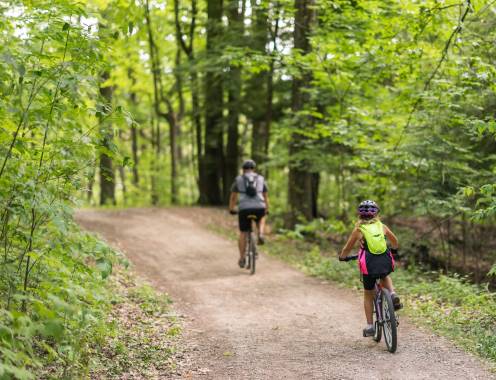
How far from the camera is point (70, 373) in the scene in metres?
5.59

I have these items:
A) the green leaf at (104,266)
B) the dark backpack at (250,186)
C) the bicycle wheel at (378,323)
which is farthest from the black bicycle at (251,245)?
the green leaf at (104,266)

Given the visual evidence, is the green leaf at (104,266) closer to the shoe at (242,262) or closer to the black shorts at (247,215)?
the black shorts at (247,215)

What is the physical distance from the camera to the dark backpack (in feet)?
38.8

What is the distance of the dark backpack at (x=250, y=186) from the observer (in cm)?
1182

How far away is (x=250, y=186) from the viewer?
1181 centimetres

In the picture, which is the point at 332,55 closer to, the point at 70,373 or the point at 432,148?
the point at 432,148

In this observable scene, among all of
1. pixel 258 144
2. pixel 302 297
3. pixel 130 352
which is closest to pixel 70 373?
pixel 130 352

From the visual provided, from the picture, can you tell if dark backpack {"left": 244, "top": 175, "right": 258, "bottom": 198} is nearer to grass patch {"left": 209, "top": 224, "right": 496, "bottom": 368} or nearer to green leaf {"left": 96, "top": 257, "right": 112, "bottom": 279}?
grass patch {"left": 209, "top": 224, "right": 496, "bottom": 368}

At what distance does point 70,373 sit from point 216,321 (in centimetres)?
331

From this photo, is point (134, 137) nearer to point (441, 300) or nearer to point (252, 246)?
point (252, 246)

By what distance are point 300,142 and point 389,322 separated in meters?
10.3

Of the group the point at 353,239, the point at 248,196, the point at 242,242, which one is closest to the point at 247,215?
the point at 248,196

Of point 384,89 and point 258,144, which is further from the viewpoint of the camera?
point 258,144

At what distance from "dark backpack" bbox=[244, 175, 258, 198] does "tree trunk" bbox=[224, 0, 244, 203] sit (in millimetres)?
4518
